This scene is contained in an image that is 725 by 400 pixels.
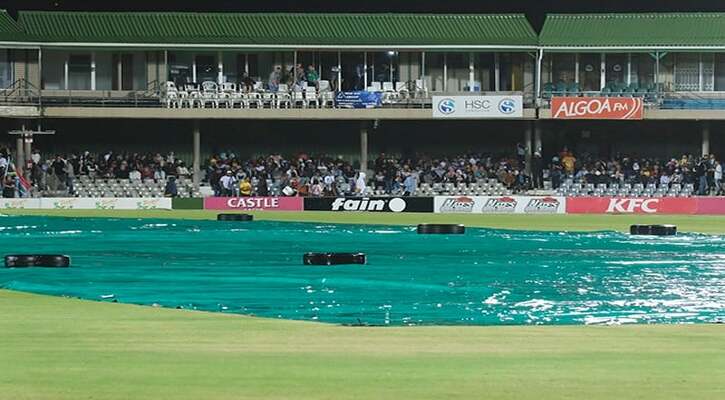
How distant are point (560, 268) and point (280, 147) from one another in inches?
1310

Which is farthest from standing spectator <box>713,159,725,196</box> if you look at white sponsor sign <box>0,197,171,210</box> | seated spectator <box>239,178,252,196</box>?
white sponsor sign <box>0,197,171,210</box>

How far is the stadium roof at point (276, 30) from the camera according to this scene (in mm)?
54250

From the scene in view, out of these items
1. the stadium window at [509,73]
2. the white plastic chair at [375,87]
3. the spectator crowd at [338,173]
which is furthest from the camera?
the stadium window at [509,73]

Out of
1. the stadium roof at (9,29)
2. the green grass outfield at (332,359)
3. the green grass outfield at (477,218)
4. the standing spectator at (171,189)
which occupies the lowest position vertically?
the green grass outfield at (332,359)

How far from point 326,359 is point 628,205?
3591 cm

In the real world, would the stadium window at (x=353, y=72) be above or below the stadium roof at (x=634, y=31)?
below

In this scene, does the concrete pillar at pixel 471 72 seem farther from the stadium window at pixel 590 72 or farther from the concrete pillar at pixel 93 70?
the concrete pillar at pixel 93 70

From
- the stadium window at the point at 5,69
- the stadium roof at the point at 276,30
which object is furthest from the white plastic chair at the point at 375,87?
the stadium window at the point at 5,69

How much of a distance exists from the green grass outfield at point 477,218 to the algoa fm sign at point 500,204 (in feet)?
4.15

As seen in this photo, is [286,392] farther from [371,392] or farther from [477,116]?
[477,116]

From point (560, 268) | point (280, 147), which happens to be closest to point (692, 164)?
point (280, 147)

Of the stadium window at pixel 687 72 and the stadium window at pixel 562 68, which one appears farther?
the stadium window at pixel 562 68

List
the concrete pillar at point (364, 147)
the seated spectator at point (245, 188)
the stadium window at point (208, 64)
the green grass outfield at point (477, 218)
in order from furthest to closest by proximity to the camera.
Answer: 1. the stadium window at point (208, 64)
2. the concrete pillar at point (364, 147)
3. the seated spectator at point (245, 188)
4. the green grass outfield at point (477, 218)

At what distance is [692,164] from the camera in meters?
53.1
